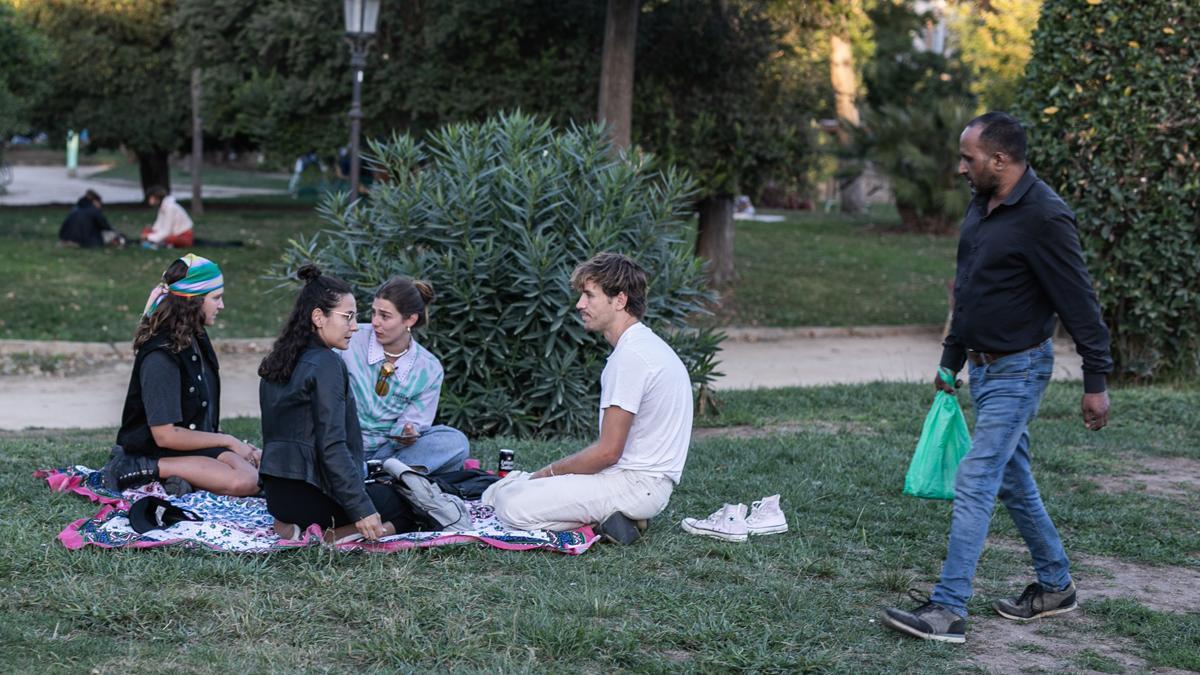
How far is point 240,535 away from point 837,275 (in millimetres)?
16832

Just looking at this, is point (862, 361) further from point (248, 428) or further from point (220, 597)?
point (220, 597)

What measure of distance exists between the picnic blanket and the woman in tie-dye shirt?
64 cm

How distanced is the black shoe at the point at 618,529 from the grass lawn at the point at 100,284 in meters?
8.82

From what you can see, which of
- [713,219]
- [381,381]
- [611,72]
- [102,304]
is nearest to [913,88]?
[713,219]

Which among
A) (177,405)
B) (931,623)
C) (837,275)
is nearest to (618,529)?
(931,623)

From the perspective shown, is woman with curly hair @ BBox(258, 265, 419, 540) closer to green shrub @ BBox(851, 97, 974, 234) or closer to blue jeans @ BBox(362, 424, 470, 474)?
blue jeans @ BBox(362, 424, 470, 474)

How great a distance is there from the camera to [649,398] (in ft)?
18.0

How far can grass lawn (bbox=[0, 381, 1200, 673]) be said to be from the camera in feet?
14.2

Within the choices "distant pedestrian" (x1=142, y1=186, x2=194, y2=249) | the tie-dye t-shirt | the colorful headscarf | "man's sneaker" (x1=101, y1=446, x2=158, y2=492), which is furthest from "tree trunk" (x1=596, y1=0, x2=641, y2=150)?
"man's sneaker" (x1=101, y1=446, x2=158, y2=492)

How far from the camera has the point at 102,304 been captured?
606 inches

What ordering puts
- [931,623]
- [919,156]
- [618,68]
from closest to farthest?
[931,623] < [618,68] < [919,156]

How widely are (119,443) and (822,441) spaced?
428 centimetres

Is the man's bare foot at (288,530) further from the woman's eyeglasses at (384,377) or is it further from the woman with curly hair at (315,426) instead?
the woman's eyeglasses at (384,377)

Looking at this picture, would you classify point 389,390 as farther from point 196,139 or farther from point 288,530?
point 196,139
